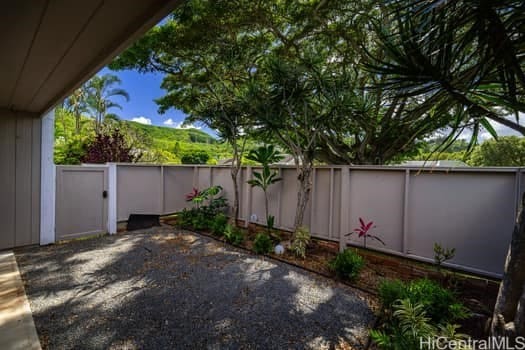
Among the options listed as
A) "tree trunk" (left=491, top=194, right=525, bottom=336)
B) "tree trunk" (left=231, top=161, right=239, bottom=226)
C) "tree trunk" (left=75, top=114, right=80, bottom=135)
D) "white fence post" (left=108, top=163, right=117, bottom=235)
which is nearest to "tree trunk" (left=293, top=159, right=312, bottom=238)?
"tree trunk" (left=231, top=161, right=239, bottom=226)

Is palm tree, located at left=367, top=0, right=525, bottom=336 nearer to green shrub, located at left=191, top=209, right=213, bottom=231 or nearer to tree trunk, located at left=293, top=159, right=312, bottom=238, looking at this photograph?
tree trunk, located at left=293, top=159, right=312, bottom=238

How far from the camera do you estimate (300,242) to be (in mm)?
A: 3994

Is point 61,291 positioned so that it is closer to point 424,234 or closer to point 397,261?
point 397,261

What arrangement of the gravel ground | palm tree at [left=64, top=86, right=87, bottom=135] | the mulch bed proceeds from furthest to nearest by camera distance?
palm tree at [left=64, top=86, right=87, bottom=135]
the mulch bed
the gravel ground

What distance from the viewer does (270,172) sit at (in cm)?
499

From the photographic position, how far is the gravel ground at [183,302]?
2.00 metres

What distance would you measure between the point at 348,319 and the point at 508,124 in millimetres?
2242

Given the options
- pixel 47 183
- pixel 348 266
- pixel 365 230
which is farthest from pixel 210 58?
pixel 348 266

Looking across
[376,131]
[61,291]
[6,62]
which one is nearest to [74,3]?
[6,62]

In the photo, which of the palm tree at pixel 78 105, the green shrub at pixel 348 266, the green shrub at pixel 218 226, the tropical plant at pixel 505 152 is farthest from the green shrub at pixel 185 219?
the tropical plant at pixel 505 152

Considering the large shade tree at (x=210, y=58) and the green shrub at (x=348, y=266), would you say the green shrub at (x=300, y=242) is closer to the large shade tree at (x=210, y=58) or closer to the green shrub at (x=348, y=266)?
the green shrub at (x=348, y=266)

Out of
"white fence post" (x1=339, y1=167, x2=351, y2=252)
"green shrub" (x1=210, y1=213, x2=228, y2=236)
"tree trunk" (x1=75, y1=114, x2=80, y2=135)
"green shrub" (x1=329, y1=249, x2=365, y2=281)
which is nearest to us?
"green shrub" (x1=329, y1=249, x2=365, y2=281)

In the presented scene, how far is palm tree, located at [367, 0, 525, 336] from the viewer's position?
1510 millimetres

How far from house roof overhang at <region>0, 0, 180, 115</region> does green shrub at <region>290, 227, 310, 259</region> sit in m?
3.60
